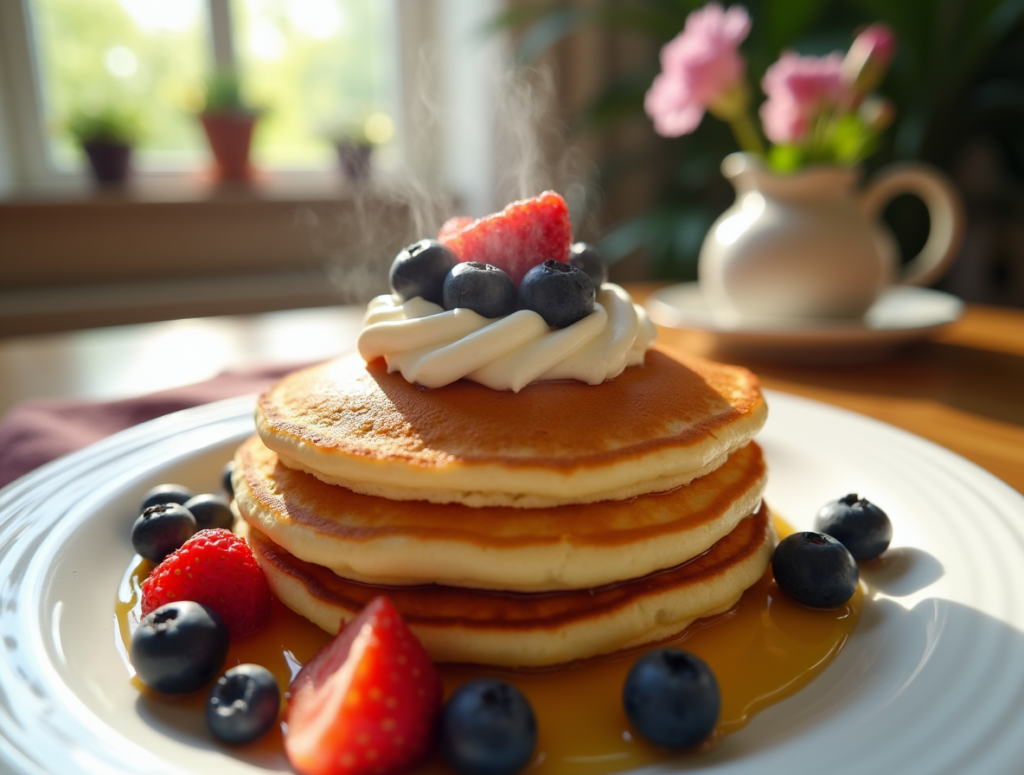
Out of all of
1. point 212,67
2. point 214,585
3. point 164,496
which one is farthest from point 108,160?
point 214,585

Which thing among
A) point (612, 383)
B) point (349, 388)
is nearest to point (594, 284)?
point (612, 383)

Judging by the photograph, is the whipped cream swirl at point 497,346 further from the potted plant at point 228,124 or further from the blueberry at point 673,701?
the potted plant at point 228,124

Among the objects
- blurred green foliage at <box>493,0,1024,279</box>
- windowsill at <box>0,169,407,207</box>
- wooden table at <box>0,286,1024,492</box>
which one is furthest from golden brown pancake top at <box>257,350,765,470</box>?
windowsill at <box>0,169,407,207</box>

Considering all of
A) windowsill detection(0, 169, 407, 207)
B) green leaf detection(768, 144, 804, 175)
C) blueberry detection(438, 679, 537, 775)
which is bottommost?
blueberry detection(438, 679, 537, 775)

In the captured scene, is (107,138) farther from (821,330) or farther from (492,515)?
(492,515)

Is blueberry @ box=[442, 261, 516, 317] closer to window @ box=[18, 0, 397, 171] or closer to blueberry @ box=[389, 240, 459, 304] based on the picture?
blueberry @ box=[389, 240, 459, 304]

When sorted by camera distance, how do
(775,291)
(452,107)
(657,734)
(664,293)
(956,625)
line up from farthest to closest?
1. (452,107)
2. (664,293)
3. (775,291)
4. (956,625)
5. (657,734)

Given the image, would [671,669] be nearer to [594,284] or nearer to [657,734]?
[657,734]
